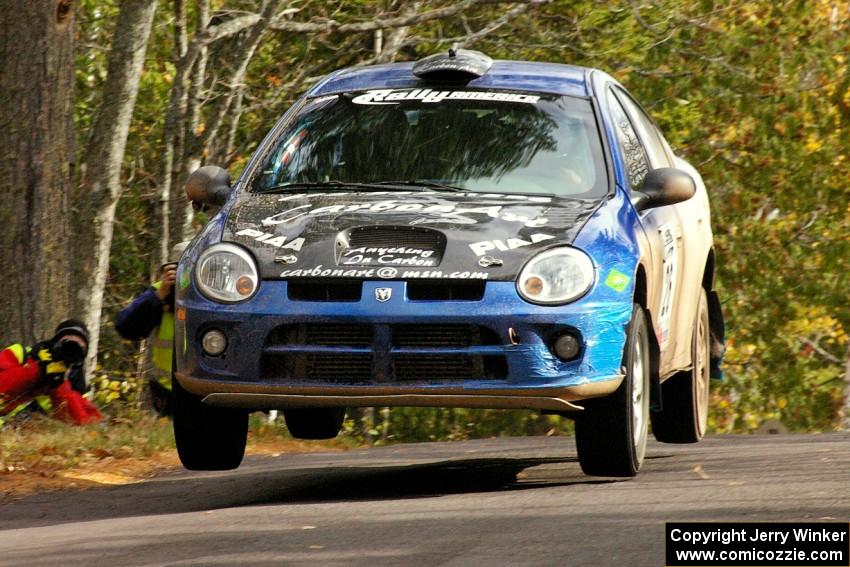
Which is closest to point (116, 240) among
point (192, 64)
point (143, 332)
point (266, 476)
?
point (192, 64)

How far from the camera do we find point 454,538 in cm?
636

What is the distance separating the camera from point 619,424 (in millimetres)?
7688

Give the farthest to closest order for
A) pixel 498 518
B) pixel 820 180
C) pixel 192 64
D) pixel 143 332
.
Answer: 1. pixel 820 180
2. pixel 192 64
3. pixel 143 332
4. pixel 498 518

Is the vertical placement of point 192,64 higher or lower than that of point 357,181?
higher

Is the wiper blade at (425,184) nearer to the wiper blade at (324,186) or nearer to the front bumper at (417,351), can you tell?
the wiper blade at (324,186)

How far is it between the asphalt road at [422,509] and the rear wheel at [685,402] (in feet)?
0.73

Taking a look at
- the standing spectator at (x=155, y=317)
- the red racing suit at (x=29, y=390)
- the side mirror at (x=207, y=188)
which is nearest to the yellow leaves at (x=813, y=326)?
the red racing suit at (x=29, y=390)

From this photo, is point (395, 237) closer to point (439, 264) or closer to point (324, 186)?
point (439, 264)

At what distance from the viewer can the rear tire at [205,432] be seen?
809cm

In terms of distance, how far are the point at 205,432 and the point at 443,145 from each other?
171 centimetres

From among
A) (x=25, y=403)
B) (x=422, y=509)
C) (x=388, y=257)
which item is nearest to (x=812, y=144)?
(x=25, y=403)

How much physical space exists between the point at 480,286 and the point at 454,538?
4.28ft

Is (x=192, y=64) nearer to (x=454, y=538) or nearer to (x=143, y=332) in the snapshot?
(x=143, y=332)

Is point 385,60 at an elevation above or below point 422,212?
above
